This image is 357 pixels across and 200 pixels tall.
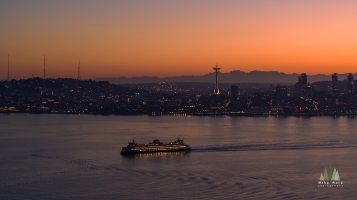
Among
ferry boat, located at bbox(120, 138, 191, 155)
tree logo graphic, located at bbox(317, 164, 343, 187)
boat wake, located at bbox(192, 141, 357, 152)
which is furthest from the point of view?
boat wake, located at bbox(192, 141, 357, 152)

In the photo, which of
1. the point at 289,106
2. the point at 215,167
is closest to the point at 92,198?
the point at 215,167

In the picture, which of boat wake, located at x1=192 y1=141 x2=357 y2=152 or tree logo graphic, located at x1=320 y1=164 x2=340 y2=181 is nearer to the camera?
tree logo graphic, located at x1=320 y1=164 x2=340 y2=181

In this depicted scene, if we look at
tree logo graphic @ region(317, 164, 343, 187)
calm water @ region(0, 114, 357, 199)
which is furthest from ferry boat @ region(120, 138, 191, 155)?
tree logo graphic @ region(317, 164, 343, 187)

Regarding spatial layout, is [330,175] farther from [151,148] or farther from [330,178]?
[151,148]

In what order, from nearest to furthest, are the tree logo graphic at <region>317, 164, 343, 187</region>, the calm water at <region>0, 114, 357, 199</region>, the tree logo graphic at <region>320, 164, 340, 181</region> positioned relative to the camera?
the calm water at <region>0, 114, 357, 199</region>, the tree logo graphic at <region>317, 164, 343, 187</region>, the tree logo graphic at <region>320, 164, 340, 181</region>

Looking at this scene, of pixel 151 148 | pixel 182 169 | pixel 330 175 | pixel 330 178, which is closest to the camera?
pixel 330 178

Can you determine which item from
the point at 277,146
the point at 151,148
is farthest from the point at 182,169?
the point at 277,146

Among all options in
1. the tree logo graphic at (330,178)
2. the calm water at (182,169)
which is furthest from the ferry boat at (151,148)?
the tree logo graphic at (330,178)

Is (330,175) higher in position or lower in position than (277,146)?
lower

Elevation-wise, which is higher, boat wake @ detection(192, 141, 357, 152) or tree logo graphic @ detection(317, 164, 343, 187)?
boat wake @ detection(192, 141, 357, 152)

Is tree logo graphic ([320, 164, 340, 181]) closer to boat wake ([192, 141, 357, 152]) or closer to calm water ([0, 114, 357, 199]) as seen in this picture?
calm water ([0, 114, 357, 199])

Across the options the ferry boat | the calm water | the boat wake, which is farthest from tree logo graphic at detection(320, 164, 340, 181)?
the ferry boat
